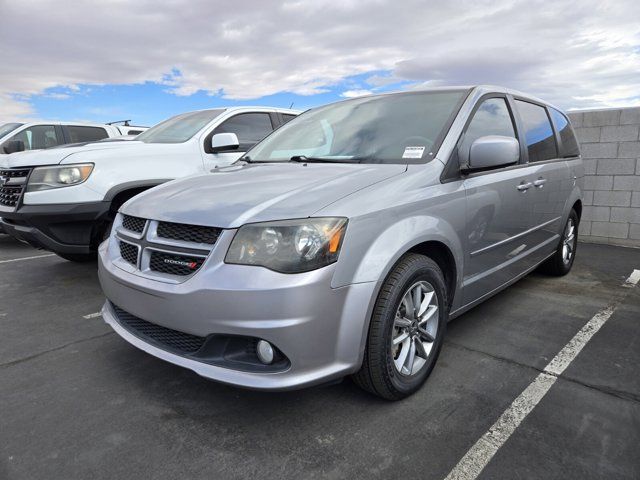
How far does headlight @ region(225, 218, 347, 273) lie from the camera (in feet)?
6.43

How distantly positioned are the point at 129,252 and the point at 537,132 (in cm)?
333

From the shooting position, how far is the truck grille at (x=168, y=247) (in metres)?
2.11

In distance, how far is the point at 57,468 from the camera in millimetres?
1955

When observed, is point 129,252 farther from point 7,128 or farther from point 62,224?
point 7,128

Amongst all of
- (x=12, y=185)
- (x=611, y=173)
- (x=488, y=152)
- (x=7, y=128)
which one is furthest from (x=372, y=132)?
(x=7, y=128)

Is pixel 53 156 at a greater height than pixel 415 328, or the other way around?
pixel 53 156

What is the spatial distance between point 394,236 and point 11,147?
7.60 meters

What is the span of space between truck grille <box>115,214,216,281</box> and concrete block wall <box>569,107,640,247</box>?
6344 millimetres

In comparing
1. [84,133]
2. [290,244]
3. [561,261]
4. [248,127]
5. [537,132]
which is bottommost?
[561,261]

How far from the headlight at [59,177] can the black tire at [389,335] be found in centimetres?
306

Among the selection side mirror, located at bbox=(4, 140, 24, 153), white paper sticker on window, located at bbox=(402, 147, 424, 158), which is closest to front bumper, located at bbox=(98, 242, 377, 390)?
white paper sticker on window, located at bbox=(402, 147, 424, 158)

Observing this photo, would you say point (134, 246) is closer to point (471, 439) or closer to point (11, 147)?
point (471, 439)

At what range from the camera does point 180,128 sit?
17.2 ft

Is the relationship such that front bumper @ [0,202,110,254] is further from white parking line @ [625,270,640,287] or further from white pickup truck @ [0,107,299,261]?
white parking line @ [625,270,640,287]
